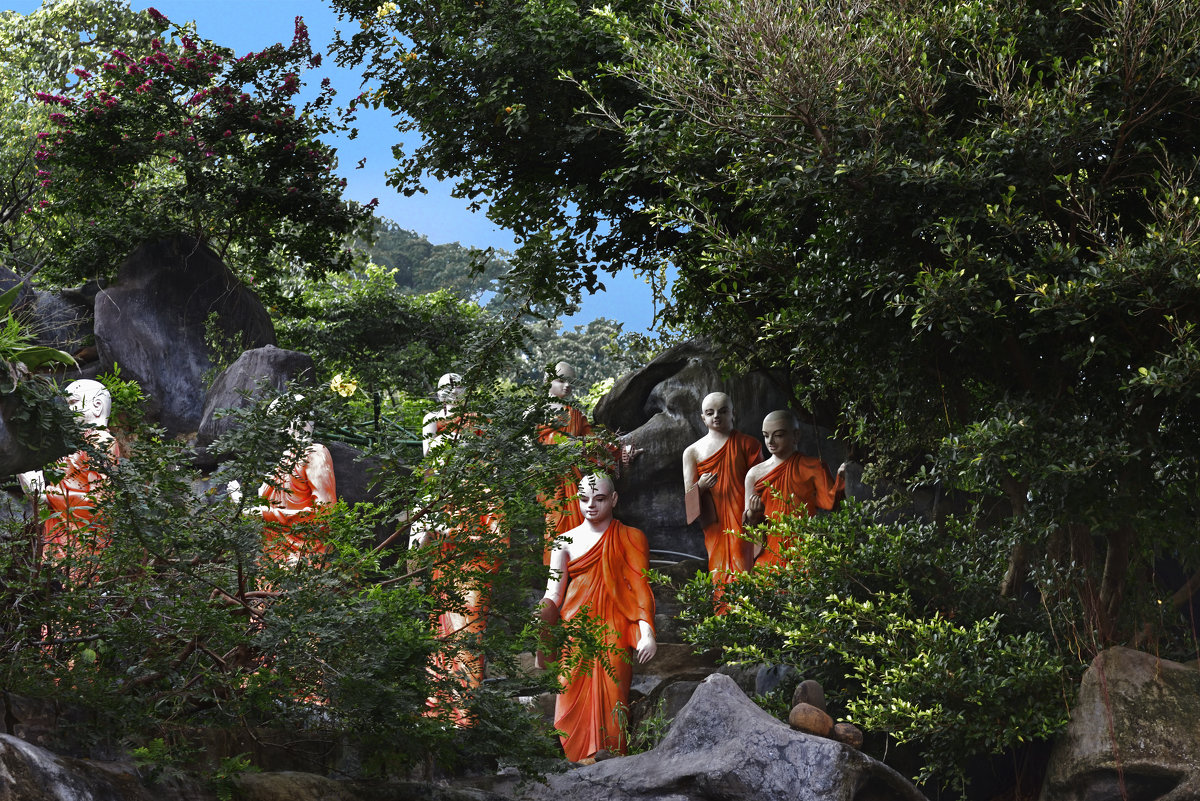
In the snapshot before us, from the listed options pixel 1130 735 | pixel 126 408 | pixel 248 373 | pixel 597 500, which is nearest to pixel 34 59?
pixel 248 373

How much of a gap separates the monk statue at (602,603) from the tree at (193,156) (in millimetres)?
5288

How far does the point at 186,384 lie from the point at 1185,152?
9.03 meters

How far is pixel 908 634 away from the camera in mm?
6965

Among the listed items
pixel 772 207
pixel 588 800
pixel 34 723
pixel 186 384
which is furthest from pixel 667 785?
pixel 186 384

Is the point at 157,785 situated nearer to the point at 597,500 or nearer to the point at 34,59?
the point at 597,500

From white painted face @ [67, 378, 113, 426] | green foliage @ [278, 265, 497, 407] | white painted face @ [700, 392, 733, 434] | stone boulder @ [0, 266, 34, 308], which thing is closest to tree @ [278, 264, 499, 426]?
green foliage @ [278, 265, 497, 407]

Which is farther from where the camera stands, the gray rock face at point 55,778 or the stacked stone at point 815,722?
the stacked stone at point 815,722

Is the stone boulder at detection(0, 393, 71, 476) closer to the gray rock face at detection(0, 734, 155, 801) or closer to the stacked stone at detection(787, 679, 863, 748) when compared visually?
the gray rock face at detection(0, 734, 155, 801)

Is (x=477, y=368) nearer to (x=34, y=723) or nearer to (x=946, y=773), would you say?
(x=34, y=723)

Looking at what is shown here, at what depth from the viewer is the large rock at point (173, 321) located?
1193cm

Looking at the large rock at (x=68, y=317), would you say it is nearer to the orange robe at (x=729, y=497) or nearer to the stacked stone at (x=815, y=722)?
the orange robe at (x=729, y=497)

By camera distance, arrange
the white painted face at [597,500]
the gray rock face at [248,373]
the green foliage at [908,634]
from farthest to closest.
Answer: the gray rock face at [248,373]
the white painted face at [597,500]
the green foliage at [908,634]

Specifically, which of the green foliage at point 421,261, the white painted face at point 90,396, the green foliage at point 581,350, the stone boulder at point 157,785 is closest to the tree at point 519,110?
the white painted face at point 90,396

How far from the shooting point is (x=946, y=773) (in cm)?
660
